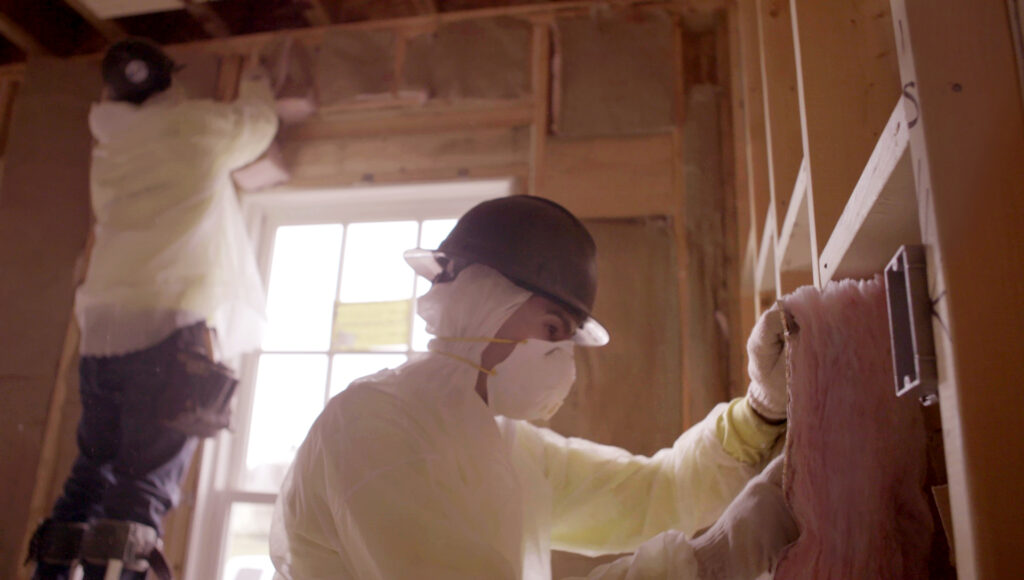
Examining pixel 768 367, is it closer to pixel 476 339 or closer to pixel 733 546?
pixel 733 546

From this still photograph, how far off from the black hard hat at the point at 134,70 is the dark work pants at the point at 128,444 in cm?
90

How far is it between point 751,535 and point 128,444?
1957mm

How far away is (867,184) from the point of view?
65 centimetres

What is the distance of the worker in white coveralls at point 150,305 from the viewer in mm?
2164

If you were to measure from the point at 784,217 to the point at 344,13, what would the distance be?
7.43ft

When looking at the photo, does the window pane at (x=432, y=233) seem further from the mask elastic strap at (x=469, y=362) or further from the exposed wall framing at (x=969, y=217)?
the exposed wall framing at (x=969, y=217)

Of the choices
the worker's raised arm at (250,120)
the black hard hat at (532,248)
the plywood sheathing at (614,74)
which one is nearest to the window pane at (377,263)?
the worker's raised arm at (250,120)

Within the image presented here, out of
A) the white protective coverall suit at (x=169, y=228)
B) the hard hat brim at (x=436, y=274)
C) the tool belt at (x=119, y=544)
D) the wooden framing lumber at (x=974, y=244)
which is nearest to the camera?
the wooden framing lumber at (x=974, y=244)

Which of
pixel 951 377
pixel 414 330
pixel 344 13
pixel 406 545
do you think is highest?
pixel 344 13

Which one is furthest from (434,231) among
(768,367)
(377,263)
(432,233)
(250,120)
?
(768,367)

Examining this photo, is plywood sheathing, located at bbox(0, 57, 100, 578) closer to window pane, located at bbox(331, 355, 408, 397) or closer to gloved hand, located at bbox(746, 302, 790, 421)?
window pane, located at bbox(331, 355, 408, 397)

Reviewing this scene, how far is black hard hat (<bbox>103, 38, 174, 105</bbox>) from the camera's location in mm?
2531

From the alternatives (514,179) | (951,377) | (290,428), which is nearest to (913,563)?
(951,377)

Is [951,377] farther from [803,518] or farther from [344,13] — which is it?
[344,13]
